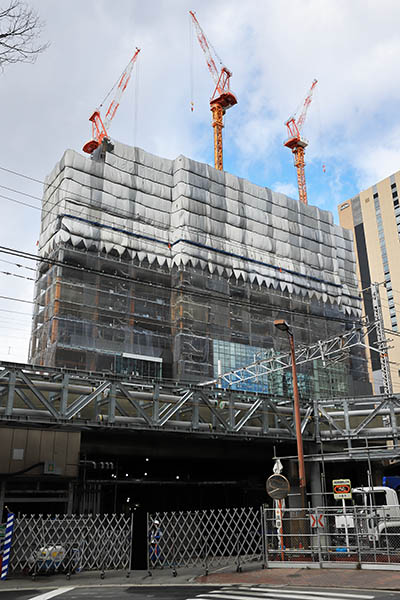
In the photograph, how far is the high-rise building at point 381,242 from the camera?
113 meters

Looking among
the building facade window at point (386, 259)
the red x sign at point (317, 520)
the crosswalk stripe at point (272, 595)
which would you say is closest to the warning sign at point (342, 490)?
the red x sign at point (317, 520)

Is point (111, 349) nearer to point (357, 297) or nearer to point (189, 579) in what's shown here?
point (189, 579)

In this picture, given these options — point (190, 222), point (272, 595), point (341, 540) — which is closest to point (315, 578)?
point (272, 595)

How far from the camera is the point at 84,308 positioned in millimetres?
42750

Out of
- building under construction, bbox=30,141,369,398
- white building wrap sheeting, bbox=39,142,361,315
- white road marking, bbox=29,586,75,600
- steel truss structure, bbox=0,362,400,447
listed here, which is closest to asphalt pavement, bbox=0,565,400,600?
white road marking, bbox=29,586,75,600

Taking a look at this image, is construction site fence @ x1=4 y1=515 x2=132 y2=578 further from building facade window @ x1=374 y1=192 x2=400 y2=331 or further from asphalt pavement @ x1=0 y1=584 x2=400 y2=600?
building facade window @ x1=374 y1=192 x2=400 y2=331

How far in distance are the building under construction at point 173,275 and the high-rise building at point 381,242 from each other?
54.1 meters

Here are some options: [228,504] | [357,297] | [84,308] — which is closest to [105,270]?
[84,308]

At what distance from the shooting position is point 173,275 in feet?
166

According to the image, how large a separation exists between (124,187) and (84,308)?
14536 millimetres

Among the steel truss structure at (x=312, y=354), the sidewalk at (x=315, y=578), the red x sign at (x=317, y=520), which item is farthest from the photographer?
the steel truss structure at (x=312, y=354)

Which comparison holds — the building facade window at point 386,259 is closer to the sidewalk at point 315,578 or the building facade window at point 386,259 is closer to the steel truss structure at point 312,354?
the steel truss structure at point 312,354

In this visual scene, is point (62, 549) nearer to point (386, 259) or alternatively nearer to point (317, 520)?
point (317, 520)

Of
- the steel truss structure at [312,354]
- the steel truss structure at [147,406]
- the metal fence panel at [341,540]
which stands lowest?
the metal fence panel at [341,540]
